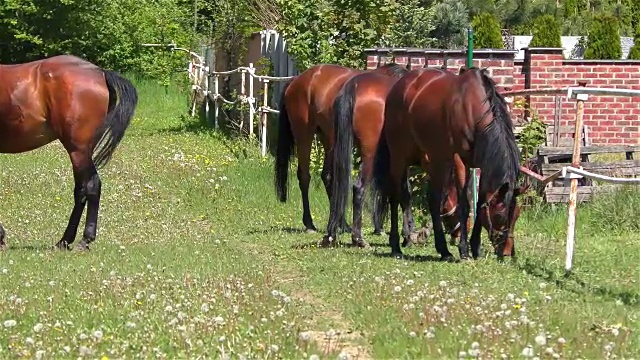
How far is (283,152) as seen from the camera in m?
13.4

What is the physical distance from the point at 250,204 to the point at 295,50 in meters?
3.96

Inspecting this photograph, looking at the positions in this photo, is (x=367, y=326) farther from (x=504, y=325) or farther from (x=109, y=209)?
(x=109, y=209)

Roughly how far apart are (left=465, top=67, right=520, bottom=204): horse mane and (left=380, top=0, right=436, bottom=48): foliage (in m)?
9.31

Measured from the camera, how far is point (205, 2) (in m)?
35.8

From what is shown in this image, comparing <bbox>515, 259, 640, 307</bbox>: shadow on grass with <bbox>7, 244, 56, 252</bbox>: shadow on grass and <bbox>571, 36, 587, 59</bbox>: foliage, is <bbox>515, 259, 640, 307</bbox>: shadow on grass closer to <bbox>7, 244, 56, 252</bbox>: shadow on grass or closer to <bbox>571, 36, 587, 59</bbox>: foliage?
<bbox>7, 244, 56, 252</bbox>: shadow on grass

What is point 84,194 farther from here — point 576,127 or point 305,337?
point 305,337

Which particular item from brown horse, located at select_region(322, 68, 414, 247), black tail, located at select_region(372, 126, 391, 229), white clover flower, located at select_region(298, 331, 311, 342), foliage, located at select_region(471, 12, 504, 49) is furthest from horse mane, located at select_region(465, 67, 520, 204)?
foliage, located at select_region(471, 12, 504, 49)

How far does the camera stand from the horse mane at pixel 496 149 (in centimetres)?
895

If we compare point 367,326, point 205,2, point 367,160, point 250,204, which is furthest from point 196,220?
point 205,2

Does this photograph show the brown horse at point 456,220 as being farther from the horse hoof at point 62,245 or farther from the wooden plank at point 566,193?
the horse hoof at point 62,245

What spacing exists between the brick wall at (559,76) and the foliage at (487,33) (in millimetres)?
9573

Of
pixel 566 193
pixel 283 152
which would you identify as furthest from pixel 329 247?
pixel 566 193

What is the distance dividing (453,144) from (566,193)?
13.6 ft

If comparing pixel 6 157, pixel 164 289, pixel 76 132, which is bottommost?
pixel 6 157
